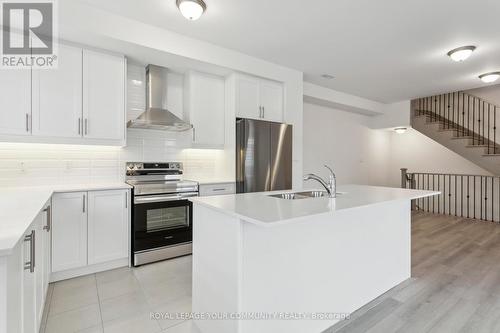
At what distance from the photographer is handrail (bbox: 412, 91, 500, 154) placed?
226 inches

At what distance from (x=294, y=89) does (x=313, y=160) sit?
2.01 metres

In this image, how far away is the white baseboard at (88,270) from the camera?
2600 millimetres

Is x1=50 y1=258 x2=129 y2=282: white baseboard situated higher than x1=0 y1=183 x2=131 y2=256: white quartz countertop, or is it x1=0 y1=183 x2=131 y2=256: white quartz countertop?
x1=0 y1=183 x2=131 y2=256: white quartz countertop

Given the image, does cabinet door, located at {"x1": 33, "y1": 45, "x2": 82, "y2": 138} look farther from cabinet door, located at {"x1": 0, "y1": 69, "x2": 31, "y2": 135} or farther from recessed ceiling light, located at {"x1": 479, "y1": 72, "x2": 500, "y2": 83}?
recessed ceiling light, located at {"x1": 479, "y1": 72, "x2": 500, "y2": 83}

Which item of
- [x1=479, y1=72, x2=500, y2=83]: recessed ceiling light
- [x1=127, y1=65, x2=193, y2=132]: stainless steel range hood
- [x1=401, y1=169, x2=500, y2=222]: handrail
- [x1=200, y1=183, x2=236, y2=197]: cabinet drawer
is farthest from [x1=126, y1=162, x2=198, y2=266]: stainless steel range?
[x1=401, y1=169, x2=500, y2=222]: handrail

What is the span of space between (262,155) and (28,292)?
2885 millimetres

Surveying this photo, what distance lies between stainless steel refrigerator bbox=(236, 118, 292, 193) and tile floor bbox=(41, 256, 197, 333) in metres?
1.44

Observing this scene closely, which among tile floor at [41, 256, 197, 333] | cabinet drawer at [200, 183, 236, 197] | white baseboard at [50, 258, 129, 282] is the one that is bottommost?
tile floor at [41, 256, 197, 333]

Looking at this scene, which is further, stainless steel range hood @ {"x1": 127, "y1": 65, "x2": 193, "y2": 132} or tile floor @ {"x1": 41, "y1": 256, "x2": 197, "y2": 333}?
stainless steel range hood @ {"x1": 127, "y1": 65, "x2": 193, "y2": 132}

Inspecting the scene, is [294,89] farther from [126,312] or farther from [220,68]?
[126,312]

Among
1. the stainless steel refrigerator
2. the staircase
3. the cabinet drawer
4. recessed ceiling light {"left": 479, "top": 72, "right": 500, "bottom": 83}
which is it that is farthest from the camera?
the staircase

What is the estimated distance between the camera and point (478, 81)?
15.8 ft

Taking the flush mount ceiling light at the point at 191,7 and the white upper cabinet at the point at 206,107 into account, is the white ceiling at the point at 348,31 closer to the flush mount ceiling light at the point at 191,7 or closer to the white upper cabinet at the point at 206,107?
the flush mount ceiling light at the point at 191,7

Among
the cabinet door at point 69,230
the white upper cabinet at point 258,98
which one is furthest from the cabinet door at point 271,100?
the cabinet door at point 69,230
